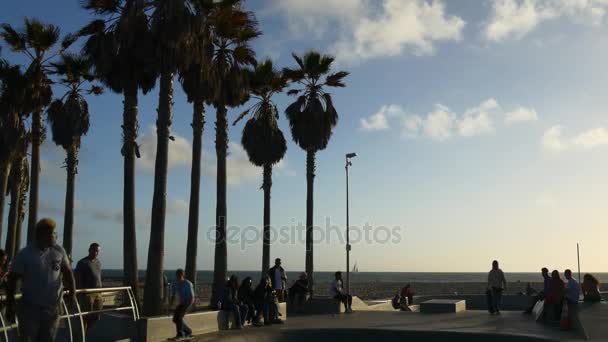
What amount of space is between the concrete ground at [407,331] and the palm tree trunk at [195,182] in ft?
19.4

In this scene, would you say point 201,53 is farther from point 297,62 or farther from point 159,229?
point 297,62

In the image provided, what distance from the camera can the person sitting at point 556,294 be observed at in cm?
1702

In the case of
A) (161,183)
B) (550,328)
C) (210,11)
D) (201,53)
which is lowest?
(550,328)

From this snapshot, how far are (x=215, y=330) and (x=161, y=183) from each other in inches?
241

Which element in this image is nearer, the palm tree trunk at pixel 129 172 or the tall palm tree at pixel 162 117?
the tall palm tree at pixel 162 117

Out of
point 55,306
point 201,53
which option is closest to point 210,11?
point 201,53

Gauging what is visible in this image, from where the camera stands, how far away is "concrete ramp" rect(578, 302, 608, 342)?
13.0 metres

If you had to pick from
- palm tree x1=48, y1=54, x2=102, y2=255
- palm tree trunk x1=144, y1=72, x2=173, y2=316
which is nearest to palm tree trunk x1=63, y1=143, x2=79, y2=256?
palm tree x1=48, y1=54, x2=102, y2=255

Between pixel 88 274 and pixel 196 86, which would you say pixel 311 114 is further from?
pixel 88 274

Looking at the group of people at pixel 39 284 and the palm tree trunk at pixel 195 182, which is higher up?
the palm tree trunk at pixel 195 182

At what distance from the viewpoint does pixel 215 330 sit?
1541 centimetres

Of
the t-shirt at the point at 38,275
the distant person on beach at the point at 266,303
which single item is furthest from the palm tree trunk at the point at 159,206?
the t-shirt at the point at 38,275

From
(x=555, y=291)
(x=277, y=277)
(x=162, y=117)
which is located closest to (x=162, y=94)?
(x=162, y=117)

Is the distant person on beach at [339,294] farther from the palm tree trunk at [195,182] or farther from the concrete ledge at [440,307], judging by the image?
the palm tree trunk at [195,182]
